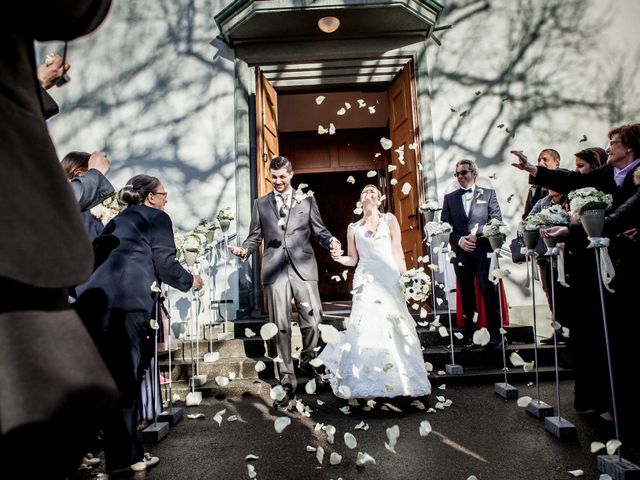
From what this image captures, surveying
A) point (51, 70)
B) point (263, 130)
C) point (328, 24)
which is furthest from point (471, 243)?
point (51, 70)

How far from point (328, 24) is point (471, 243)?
3.64 m

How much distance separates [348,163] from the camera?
36.2 feet

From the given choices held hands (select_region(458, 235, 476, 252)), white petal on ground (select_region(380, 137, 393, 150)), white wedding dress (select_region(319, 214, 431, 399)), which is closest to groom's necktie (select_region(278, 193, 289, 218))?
white wedding dress (select_region(319, 214, 431, 399))

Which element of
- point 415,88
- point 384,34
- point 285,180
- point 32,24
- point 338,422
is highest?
point 384,34

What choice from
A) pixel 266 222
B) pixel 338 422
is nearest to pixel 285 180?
pixel 266 222

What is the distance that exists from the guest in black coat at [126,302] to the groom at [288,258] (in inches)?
47.3

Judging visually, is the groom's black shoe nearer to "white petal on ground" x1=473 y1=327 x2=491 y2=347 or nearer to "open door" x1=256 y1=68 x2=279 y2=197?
"white petal on ground" x1=473 y1=327 x2=491 y2=347

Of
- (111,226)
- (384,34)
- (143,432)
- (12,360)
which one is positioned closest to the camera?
(12,360)

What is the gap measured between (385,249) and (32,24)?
373 cm

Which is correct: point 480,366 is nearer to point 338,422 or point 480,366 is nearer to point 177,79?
point 338,422

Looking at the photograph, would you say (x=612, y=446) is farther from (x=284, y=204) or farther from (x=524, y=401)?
(x=284, y=204)

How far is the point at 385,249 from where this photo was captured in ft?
14.3

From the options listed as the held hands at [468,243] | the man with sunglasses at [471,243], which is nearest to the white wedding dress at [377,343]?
the held hands at [468,243]

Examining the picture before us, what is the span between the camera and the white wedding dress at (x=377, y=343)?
3707 mm
